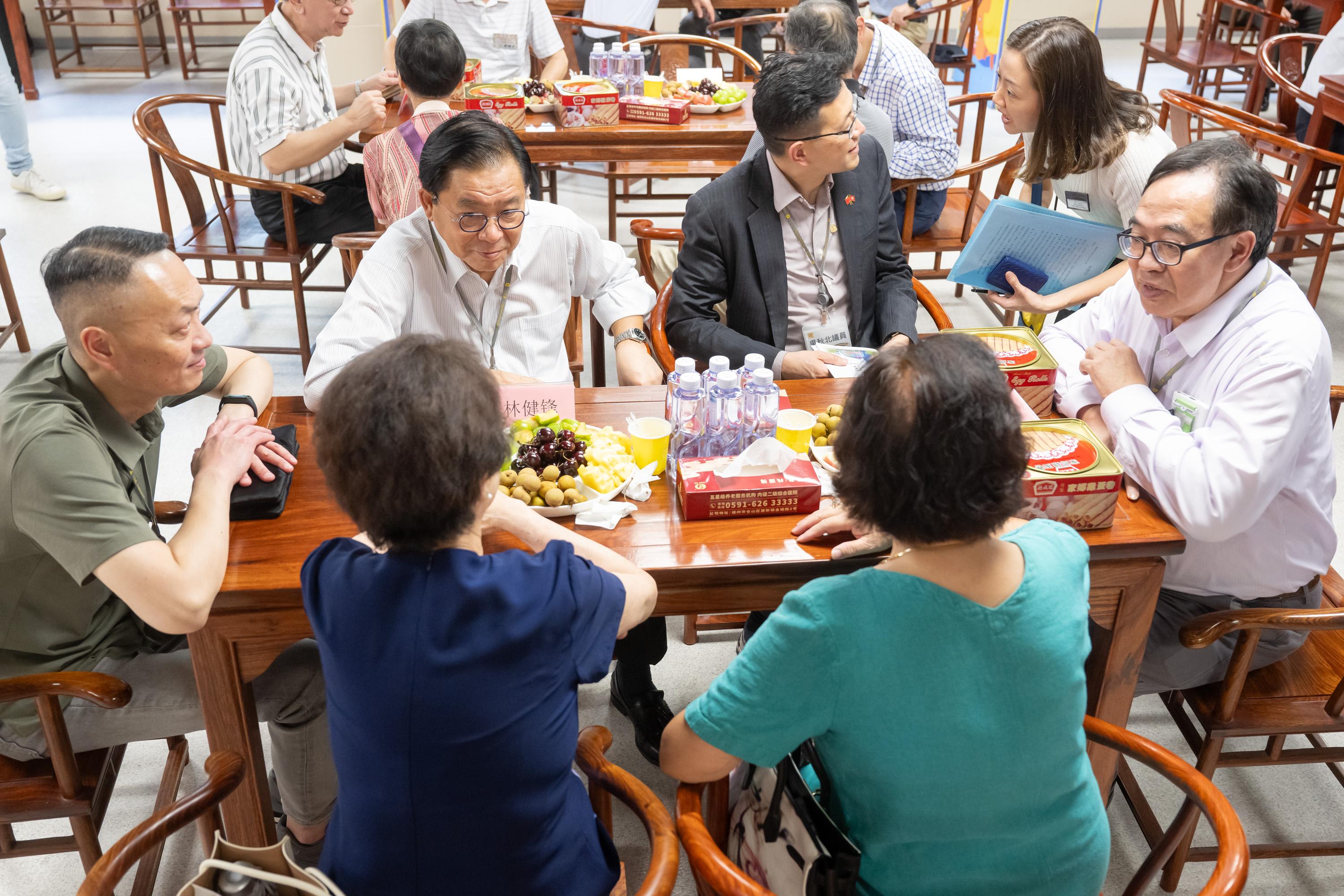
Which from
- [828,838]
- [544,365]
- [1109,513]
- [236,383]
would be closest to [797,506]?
[1109,513]

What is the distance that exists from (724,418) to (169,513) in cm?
107

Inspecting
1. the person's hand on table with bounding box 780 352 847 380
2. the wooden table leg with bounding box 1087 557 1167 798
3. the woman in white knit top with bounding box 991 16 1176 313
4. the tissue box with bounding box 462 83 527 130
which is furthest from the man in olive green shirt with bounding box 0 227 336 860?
the tissue box with bounding box 462 83 527 130

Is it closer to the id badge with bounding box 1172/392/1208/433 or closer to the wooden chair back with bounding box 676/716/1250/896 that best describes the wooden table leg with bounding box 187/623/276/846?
the wooden chair back with bounding box 676/716/1250/896

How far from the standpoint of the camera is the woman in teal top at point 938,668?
1229 mm

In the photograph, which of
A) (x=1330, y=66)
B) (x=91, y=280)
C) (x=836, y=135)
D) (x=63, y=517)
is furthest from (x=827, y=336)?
(x=1330, y=66)

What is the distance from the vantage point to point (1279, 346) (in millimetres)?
1799

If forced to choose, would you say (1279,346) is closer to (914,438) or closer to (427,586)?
(914,438)

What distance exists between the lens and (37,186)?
5.46 meters

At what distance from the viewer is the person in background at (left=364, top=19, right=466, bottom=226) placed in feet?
10.9

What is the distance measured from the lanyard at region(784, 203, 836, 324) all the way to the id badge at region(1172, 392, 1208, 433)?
1031 millimetres

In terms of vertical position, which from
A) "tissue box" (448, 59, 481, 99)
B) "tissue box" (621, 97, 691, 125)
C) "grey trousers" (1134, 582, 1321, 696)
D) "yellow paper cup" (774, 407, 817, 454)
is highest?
"tissue box" (448, 59, 481, 99)

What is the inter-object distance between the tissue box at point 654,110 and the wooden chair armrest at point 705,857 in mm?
3157

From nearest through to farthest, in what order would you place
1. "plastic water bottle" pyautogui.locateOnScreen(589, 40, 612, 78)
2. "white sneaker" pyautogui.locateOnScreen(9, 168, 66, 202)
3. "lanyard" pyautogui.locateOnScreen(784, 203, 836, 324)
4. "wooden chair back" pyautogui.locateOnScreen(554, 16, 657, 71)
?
"lanyard" pyautogui.locateOnScreen(784, 203, 836, 324), "plastic water bottle" pyautogui.locateOnScreen(589, 40, 612, 78), "wooden chair back" pyautogui.locateOnScreen(554, 16, 657, 71), "white sneaker" pyautogui.locateOnScreen(9, 168, 66, 202)

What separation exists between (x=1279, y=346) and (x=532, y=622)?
4.47 ft
